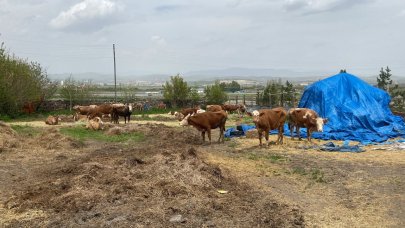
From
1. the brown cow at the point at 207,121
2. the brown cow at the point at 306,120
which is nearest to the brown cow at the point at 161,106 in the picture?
the brown cow at the point at 207,121

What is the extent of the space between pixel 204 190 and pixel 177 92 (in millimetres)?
32928

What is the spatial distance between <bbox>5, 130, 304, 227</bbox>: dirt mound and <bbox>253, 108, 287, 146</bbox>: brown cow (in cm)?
532

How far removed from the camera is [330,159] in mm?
12977

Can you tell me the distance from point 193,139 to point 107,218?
10403mm

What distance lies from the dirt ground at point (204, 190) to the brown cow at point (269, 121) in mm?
2046

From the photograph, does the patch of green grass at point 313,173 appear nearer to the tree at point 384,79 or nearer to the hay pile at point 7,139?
the hay pile at point 7,139

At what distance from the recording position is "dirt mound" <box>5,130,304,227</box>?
23.0 ft

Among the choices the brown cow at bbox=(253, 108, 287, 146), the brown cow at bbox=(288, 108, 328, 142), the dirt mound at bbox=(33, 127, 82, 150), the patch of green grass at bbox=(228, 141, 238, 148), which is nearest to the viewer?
the dirt mound at bbox=(33, 127, 82, 150)

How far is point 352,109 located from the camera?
782 inches

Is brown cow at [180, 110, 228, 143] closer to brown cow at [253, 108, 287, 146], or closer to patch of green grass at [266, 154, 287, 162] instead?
brown cow at [253, 108, 287, 146]

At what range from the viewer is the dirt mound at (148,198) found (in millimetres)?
7023

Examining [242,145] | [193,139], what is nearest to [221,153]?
[242,145]

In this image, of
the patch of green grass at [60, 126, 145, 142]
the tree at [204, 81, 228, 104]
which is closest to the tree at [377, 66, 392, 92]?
the tree at [204, 81, 228, 104]

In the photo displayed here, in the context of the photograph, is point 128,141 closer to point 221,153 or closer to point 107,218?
point 221,153
